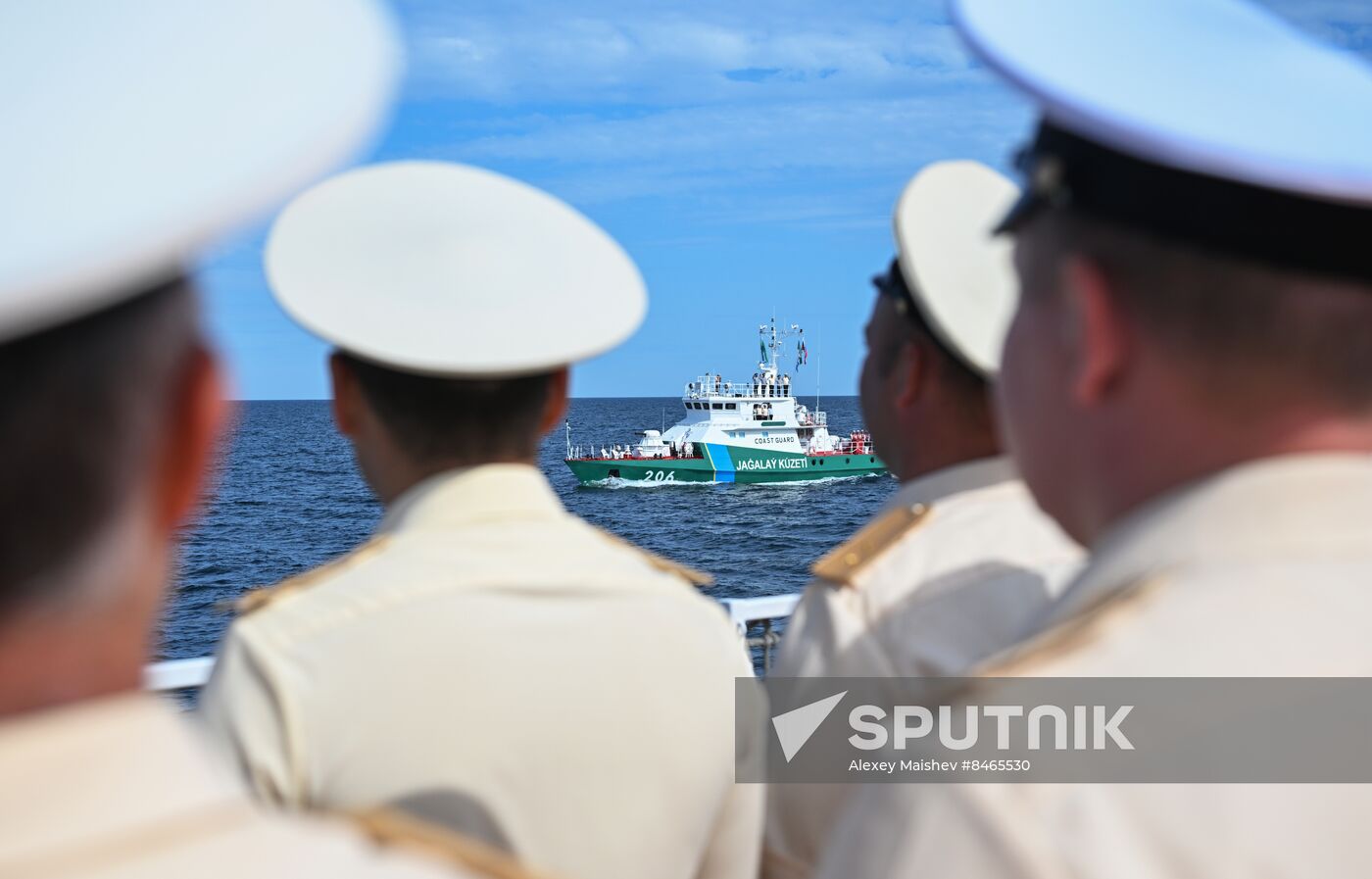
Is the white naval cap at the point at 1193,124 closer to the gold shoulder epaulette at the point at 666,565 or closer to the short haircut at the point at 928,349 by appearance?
the short haircut at the point at 928,349

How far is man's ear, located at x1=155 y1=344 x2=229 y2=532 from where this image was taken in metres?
0.80

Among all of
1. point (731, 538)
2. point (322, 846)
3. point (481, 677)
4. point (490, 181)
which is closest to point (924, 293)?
point (490, 181)

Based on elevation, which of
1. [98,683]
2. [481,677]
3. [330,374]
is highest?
[98,683]

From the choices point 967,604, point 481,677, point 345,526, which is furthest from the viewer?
point 345,526

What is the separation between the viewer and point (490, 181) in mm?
2197

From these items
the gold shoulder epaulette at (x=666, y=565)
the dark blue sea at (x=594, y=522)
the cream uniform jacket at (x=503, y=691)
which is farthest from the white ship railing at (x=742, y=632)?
the dark blue sea at (x=594, y=522)

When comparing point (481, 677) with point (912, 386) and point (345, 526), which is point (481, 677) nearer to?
point (912, 386)

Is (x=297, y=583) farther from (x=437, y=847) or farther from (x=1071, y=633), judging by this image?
(x=1071, y=633)

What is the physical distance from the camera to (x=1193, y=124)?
1.04 m

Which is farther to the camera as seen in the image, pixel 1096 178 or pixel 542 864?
pixel 542 864

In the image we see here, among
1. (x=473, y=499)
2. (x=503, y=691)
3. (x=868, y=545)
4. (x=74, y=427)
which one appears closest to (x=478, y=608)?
(x=503, y=691)

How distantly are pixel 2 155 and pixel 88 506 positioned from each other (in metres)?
0.21

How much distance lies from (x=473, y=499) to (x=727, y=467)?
50193mm

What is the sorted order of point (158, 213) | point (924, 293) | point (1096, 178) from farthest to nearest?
1. point (924, 293)
2. point (1096, 178)
3. point (158, 213)
